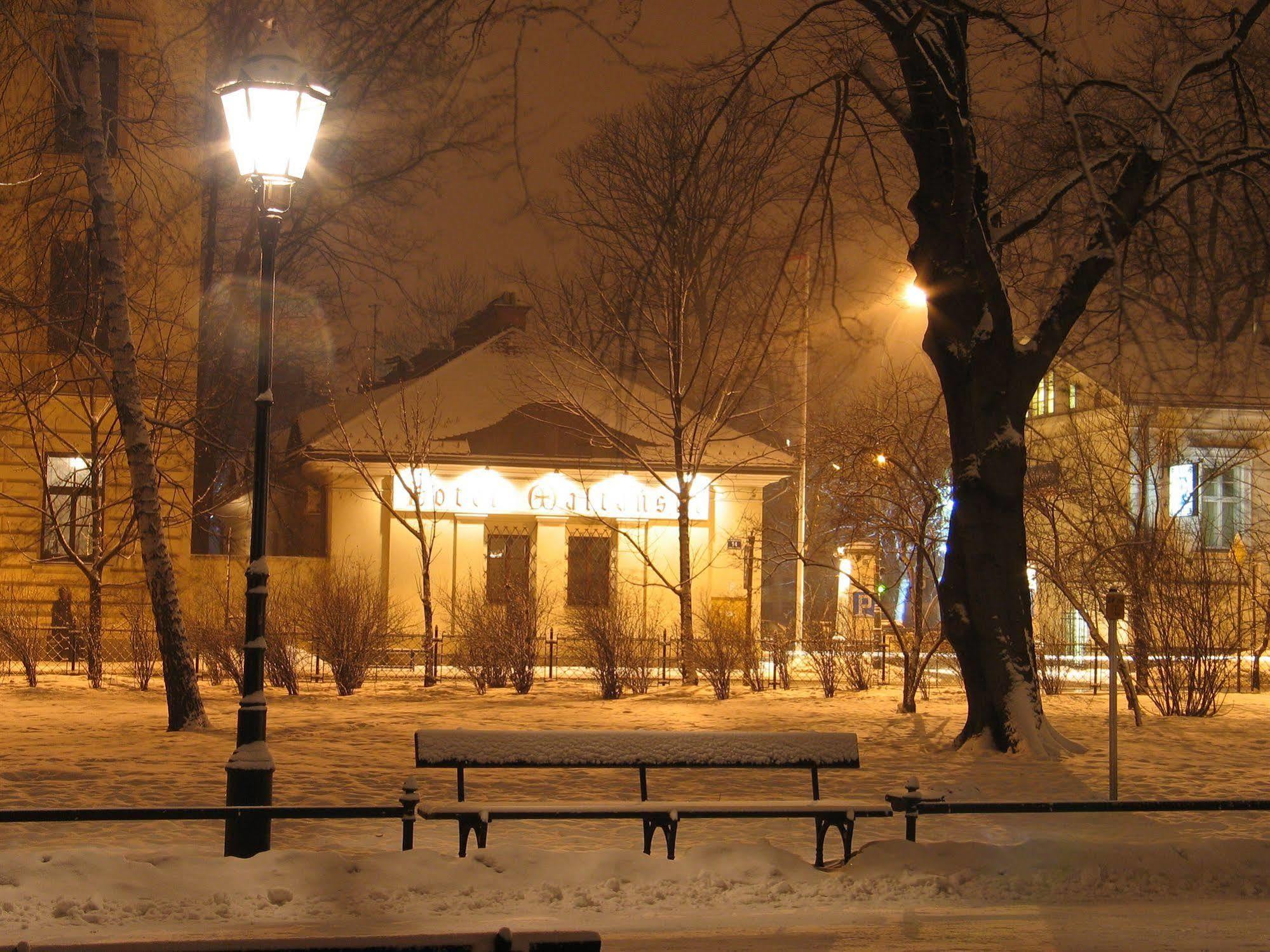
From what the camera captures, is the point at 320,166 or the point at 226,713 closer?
the point at 226,713

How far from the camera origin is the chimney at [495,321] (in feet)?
124

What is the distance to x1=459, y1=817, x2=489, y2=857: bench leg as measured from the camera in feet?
28.2

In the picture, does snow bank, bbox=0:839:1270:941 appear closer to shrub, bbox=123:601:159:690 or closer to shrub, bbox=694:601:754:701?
shrub, bbox=694:601:754:701

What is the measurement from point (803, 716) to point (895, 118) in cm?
806

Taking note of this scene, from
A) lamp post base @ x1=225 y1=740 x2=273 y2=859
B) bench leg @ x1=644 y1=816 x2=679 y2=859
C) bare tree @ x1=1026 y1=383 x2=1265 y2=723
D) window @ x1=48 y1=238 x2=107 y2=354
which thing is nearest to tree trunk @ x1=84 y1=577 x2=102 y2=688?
window @ x1=48 y1=238 x2=107 y2=354

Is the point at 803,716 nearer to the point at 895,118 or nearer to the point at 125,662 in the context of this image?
the point at 895,118

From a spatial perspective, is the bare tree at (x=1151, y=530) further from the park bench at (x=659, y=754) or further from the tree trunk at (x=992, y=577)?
the park bench at (x=659, y=754)

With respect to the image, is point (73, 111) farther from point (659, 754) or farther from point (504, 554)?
point (504, 554)

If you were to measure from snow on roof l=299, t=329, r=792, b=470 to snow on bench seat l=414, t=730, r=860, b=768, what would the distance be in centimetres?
1762

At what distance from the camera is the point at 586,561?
3212 centimetres

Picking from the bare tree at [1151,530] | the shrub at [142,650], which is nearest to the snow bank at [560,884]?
the bare tree at [1151,530]

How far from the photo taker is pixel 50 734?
15.3 metres

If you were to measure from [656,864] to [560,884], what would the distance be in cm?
71

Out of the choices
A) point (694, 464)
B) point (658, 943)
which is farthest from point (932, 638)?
point (658, 943)
